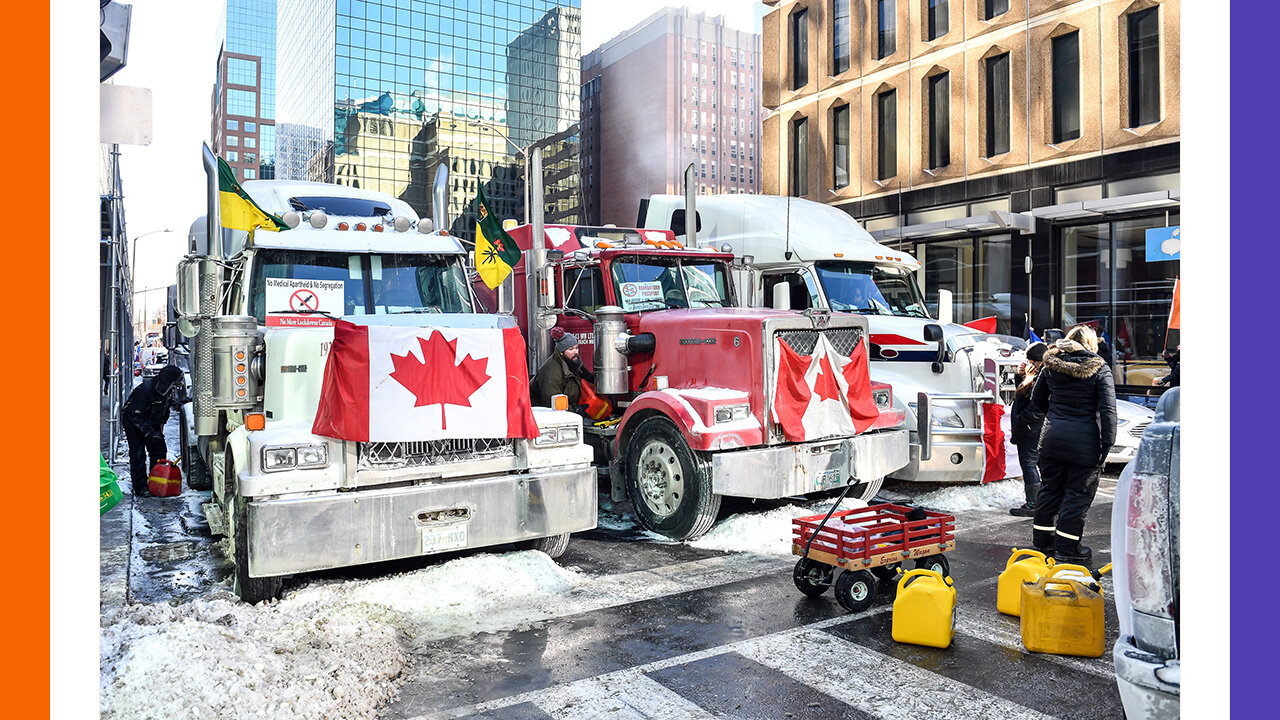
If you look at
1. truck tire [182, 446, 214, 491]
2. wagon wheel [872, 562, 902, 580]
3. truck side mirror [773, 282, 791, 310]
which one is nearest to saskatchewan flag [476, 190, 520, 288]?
truck side mirror [773, 282, 791, 310]

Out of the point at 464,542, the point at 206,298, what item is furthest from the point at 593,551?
the point at 206,298

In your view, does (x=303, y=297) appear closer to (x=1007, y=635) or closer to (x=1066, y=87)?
(x=1007, y=635)

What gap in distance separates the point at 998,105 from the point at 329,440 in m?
22.9

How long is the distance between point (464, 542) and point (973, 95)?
22656 mm

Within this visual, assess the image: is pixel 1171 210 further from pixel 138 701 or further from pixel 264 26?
pixel 264 26

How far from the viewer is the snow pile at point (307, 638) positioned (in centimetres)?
432

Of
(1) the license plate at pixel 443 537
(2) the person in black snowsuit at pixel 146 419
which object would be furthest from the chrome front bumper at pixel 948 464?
(2) the person in black snowsuit at pixel 146 419

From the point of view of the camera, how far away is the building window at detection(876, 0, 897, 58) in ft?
88.2

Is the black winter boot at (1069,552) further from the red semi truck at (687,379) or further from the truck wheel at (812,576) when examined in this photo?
the truck wheel at (812,576)

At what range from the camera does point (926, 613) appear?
5.35 metres

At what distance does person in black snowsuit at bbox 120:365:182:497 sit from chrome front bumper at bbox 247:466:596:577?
5591 millimetres

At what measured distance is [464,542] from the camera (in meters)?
6.34

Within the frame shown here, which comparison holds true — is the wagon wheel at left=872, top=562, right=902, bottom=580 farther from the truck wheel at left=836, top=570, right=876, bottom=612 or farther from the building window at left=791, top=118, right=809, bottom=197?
the building window at left=791, top=118, right=809, bottom=197

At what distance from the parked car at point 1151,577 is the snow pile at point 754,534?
15.8ft
